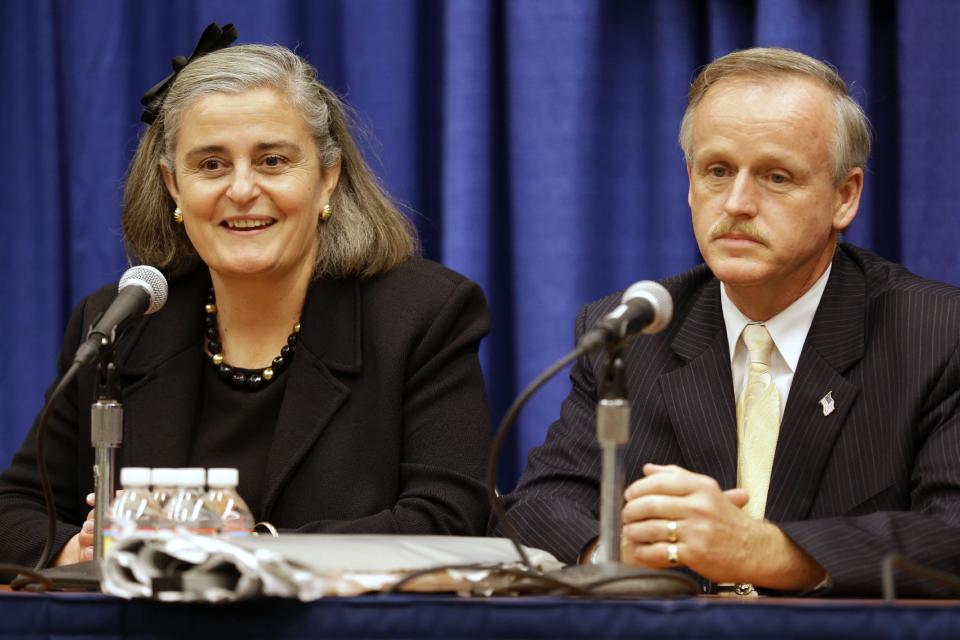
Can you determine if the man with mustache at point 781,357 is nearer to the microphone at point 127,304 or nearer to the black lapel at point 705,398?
the black lapel at point 705,398

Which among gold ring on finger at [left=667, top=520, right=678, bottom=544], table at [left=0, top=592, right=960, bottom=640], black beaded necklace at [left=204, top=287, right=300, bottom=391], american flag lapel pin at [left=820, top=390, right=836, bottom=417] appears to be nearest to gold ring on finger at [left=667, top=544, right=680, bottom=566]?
gold ring on finger at [left=667, top=520, right=678, bottom=544]

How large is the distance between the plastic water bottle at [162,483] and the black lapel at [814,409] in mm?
1075

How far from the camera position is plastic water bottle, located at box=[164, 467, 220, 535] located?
1905 millimetres

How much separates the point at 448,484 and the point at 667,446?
440mm

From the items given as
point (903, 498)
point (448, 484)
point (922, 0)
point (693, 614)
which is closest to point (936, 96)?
point (922, 0)

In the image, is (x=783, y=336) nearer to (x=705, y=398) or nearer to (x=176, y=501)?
(x=705, y=398)

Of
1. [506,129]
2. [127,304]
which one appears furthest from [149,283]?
[506,129]

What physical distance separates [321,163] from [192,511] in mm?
1191

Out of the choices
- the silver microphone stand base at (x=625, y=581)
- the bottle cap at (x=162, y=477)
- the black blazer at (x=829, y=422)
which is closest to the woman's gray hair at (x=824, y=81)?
the black blazer at (x=829, y=422)

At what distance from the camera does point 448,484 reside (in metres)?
2.69

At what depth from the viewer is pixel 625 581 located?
1615 millimetres

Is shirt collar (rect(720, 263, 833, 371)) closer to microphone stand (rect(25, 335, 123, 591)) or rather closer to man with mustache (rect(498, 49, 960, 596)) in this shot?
man with mustache (rect(498, 49, 960, 596))

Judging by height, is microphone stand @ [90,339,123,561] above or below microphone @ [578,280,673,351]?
below

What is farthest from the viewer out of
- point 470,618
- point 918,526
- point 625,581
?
point 918,526
